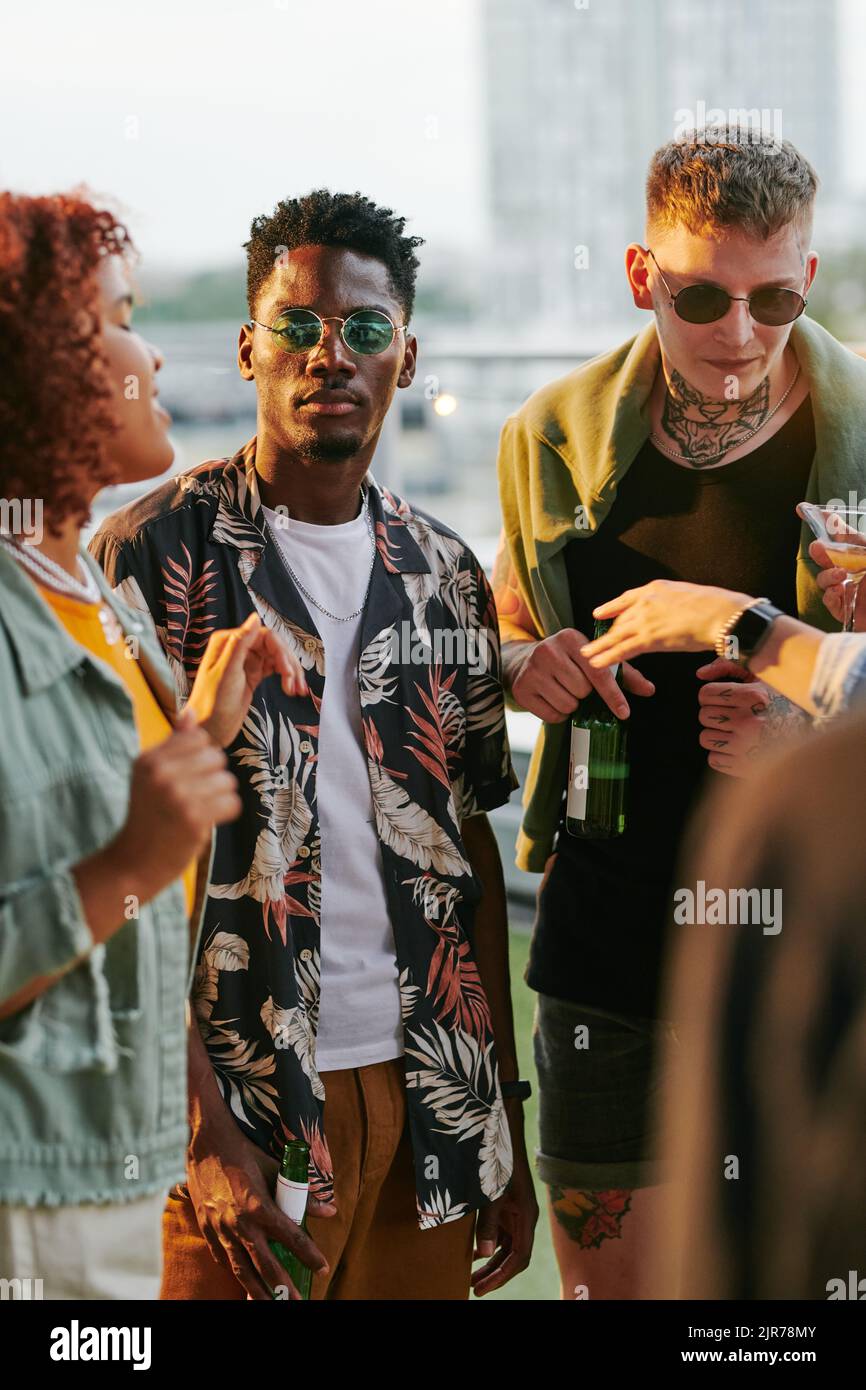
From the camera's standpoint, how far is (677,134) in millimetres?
2363

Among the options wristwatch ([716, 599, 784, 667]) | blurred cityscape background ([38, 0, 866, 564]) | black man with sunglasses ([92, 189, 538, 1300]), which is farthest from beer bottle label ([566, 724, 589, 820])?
blurred cityscape background ([38, 0, 866, 564])

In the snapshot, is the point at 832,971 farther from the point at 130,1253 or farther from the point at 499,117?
the point at 499,117

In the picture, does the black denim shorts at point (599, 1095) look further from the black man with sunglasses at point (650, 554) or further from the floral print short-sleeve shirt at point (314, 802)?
the floral print short-sleeve shirt at point (314, 802)

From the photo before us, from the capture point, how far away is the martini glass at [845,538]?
2.16m

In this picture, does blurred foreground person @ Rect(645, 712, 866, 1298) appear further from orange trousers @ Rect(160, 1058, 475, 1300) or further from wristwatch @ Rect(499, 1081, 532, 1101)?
wristwatch @ Rect(499, 1081, 532, 1101)

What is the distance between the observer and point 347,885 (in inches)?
83.4

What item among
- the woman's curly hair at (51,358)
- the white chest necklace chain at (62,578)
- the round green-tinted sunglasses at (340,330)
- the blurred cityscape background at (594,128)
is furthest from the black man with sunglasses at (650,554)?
the blurred cityscape background at (594,128)

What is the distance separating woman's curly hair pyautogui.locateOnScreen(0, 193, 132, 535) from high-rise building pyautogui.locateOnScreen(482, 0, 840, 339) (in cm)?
3767

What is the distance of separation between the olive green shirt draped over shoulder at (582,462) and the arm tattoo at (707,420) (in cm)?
6

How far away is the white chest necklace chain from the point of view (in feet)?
5.08

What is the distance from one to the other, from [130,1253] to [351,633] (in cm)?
95

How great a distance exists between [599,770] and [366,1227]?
2.81ft

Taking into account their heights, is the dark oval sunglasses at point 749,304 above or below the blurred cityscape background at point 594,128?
below

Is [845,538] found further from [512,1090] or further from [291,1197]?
[291,1197]
